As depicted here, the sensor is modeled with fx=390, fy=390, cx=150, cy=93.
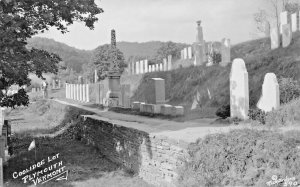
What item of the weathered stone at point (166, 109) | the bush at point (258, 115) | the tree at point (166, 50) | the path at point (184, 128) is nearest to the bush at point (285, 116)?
the bush at point (258, 115)

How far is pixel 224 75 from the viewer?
2167 centimetres

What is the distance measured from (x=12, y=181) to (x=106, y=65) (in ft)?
185

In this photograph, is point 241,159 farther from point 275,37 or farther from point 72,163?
point 275,37

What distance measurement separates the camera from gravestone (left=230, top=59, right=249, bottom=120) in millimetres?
12516

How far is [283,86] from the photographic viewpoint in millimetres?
13617

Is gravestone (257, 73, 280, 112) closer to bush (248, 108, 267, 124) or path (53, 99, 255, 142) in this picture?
bush (248, 108, 267, 124)

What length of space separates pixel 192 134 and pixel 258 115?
113 inches

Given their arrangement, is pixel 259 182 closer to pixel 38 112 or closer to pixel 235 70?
pixel 235 70

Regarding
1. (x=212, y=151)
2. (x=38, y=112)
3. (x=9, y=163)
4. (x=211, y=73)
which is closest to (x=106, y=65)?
(x=38, y=112)

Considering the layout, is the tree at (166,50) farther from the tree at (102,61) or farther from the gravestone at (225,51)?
the gravestone at (225,51)

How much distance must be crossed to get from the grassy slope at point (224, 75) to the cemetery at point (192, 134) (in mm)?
70

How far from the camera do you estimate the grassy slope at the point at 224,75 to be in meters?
17.1

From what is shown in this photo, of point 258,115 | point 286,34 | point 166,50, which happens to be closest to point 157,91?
point 258,115

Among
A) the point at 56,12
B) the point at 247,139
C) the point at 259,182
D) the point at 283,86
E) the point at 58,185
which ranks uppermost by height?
the point at 56,12
